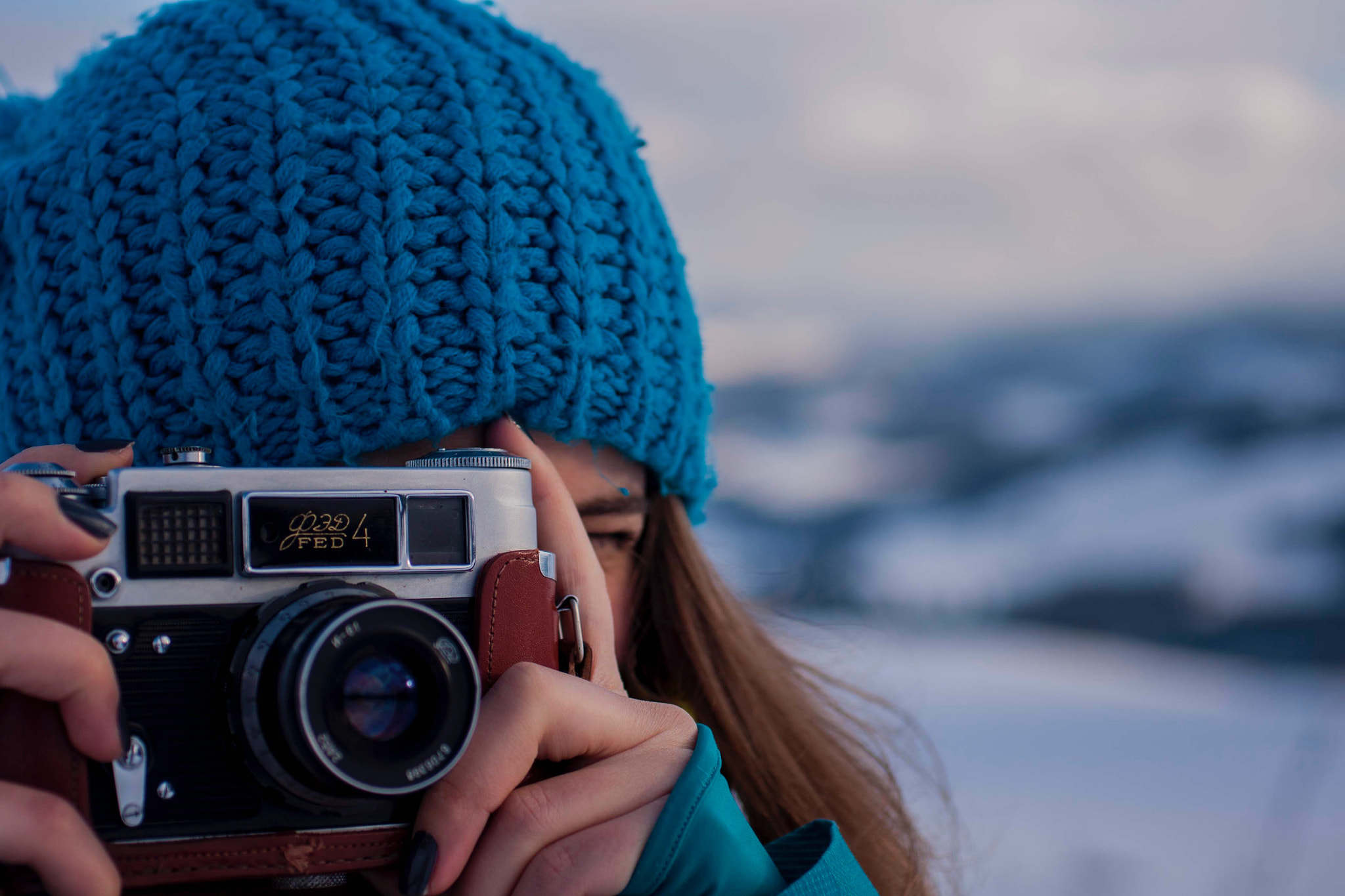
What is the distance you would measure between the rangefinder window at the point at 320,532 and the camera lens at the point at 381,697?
0.22ft

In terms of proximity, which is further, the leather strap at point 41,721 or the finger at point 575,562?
the finger at point 575,562

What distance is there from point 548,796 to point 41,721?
260mm

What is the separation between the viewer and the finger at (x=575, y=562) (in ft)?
2.33

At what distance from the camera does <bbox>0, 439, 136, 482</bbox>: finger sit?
25.2 inches

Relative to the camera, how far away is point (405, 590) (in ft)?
1.97

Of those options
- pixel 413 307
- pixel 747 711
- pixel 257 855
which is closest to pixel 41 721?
pixel 257 855

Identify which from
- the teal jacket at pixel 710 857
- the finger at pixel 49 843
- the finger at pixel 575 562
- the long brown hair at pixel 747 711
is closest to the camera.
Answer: the finger at pixel 49 843

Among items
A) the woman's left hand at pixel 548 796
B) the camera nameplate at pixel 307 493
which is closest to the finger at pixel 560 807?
the woman's left hand at pixel 548 796

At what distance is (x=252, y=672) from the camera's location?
54 centimetres

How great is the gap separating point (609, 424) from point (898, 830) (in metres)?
0.56

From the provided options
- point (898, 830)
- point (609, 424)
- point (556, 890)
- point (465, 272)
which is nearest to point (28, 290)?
point (465, 272)

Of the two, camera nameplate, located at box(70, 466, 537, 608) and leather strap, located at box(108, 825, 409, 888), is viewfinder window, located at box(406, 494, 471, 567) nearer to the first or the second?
camera nameplate, located at box(70, 466, 537, 608)

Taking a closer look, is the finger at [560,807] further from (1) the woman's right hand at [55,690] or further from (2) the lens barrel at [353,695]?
(1) the woman's right hand at [55,690]

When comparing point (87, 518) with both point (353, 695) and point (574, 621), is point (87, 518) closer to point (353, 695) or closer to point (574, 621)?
point (353, 695)
